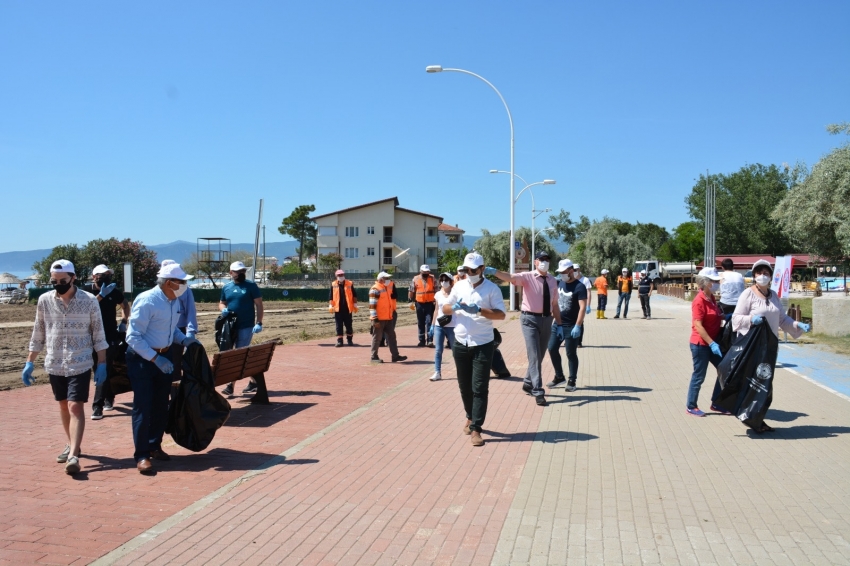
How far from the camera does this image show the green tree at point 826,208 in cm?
2277

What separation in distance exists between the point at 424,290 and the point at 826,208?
17.7m

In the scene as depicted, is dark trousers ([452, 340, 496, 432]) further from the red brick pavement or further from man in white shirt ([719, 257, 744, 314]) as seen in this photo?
man in white shirt ([719, 257, 744, 314])

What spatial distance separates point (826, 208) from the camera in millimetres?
25656

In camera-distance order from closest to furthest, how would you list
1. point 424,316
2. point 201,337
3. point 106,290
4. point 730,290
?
point 106,290 → point 730,290 → point 424,316 → point 201,337

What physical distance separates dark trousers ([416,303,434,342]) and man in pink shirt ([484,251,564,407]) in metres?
7.46

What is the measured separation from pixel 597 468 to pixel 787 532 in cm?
173

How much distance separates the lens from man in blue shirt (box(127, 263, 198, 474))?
6008 mm

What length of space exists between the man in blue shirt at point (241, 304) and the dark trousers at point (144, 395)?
336cm

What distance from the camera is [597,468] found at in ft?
20.1

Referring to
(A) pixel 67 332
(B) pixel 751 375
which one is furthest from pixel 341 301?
(B) pixel 751 375

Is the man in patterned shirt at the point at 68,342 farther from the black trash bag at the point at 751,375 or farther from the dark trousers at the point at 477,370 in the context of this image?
the black trash bag at the point at 751,375

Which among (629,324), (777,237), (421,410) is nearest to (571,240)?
(777,237)

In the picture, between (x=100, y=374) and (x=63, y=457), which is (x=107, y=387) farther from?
(x=63, y=457)

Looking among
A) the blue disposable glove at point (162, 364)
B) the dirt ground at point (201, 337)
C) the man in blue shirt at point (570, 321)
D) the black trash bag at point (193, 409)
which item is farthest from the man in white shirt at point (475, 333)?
the dirt ground at point (201, 337)
